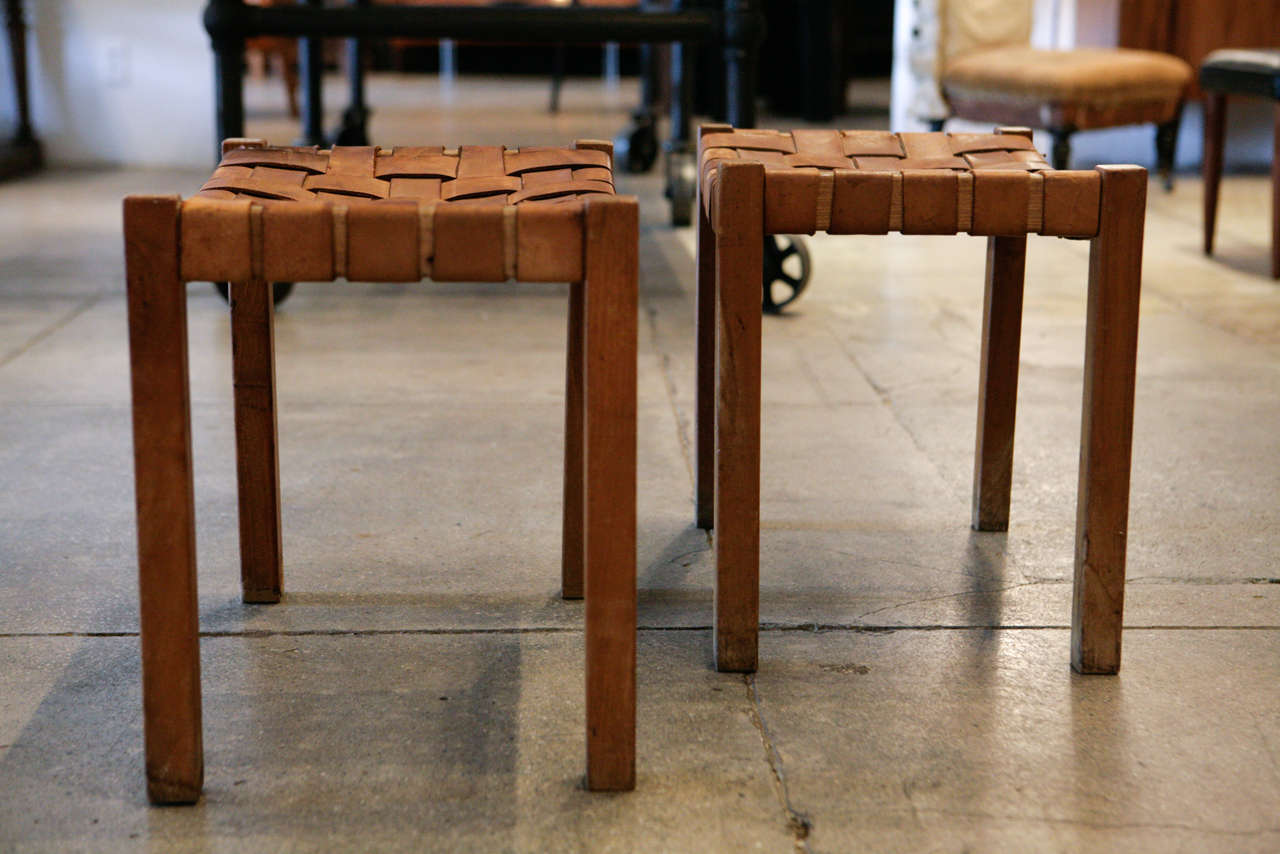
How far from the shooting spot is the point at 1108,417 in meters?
1.12

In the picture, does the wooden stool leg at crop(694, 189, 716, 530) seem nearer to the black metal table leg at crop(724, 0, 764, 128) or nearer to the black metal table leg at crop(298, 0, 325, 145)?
the black metal table leg at crop(724, 0, 764, 128)

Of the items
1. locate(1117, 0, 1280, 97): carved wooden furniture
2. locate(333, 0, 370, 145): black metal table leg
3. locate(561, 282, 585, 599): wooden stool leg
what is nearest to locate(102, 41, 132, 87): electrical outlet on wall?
locate(333, 0, 370, 145): black metal table leg

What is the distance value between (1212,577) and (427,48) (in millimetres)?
8997

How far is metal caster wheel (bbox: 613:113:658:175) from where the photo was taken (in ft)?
14.5

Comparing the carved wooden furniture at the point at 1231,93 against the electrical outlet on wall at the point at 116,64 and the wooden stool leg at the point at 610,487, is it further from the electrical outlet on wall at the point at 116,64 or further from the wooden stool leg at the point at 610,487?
the electrical outlet on wall at the point at 116,64

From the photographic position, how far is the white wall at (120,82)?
14.4ft

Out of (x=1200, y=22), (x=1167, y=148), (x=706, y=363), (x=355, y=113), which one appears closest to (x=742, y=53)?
(x=706, y=363)

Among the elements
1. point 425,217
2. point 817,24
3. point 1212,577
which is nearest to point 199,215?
point 425,217

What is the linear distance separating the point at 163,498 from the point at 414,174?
324mm

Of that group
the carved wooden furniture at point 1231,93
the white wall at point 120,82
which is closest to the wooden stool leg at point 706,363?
the carved wooden furniture at point 1231,93

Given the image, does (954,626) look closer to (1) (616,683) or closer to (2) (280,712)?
(1) (616,683)

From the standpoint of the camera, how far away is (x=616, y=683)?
100cm

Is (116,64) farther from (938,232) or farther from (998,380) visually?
(938,232)

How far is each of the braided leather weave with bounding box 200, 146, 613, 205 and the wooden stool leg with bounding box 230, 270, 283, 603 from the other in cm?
14
